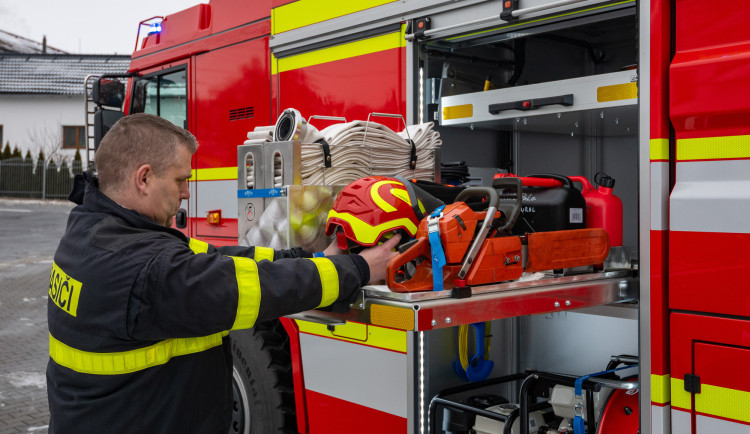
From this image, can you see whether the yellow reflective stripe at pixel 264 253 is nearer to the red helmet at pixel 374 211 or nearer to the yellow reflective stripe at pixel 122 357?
the red helmet at pixel 374 211

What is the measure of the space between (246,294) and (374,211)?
Answer: 53cm

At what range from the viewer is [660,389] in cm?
242

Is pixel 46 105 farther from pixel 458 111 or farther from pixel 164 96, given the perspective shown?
pixel 458 111

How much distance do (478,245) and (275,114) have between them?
2269 millimetres

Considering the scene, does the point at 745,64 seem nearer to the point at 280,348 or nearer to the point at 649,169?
the point at 649,169

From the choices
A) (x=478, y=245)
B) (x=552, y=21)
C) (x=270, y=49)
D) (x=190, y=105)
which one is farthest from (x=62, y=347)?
(x=190, y=105)

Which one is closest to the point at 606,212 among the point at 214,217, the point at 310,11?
the point at 310,11

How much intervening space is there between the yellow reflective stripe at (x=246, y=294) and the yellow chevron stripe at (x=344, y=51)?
5.54ft

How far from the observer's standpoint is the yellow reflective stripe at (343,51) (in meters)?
3.46

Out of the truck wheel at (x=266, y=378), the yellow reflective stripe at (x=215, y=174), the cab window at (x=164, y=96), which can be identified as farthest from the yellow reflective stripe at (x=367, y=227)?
the cab window at (x=164, y=96)

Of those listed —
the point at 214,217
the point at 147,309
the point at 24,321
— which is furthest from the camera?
the point at 24,321

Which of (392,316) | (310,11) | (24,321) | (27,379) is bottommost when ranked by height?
(27,379)

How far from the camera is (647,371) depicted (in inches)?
97.6

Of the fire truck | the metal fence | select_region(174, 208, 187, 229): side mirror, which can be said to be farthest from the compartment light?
the metal fence
